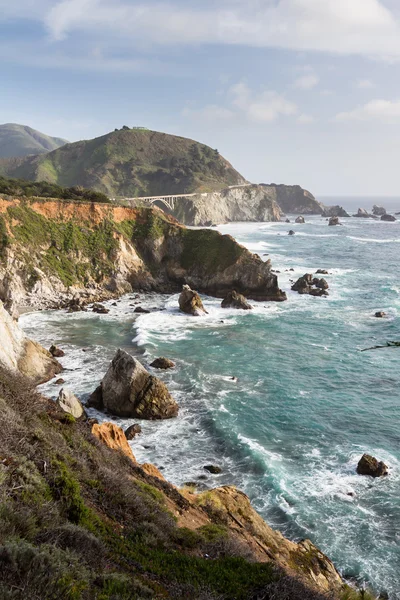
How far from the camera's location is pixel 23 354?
106ft

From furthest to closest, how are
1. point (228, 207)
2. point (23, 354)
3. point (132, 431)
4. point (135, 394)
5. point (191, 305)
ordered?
point (228, 207)
point (191, 305)
point (23, 354)
point (135, 394)
point (132, 431)

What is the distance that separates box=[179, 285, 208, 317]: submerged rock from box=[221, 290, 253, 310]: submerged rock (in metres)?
4.19

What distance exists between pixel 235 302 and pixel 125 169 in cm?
13876

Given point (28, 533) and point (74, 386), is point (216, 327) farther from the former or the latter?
point (28, 533)

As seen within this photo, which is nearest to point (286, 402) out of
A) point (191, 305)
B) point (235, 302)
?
point (191, 305)

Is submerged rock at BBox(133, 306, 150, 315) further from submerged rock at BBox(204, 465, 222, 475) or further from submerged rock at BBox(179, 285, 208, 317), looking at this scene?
submerged rock at BBox(204, 465, 222, 475)

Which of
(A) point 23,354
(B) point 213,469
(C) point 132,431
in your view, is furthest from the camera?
(A) point 23,354

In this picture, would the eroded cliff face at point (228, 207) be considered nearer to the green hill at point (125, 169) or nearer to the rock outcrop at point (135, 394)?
the green hill at point (125, 169)

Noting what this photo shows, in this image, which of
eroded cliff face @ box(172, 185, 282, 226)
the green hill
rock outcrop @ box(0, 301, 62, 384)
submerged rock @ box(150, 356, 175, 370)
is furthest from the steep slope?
the green hill

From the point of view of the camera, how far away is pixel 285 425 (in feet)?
92.5

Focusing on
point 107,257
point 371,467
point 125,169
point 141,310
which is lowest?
point 371,467

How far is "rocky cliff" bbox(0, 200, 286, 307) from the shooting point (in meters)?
54.8

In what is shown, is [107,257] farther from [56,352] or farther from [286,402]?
[286,402]

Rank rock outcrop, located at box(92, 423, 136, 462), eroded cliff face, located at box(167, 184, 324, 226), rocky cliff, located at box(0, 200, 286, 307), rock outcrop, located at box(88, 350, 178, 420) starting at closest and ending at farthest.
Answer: rock outcrop, located at box(92, 423, 136, 462) < rock outcrop, located at box(88, 350, 178, 420) < rocky cliff, located at box(0, 200, 286, 307) < eroded cliff face, located at box(167, 184, 324, 226)
